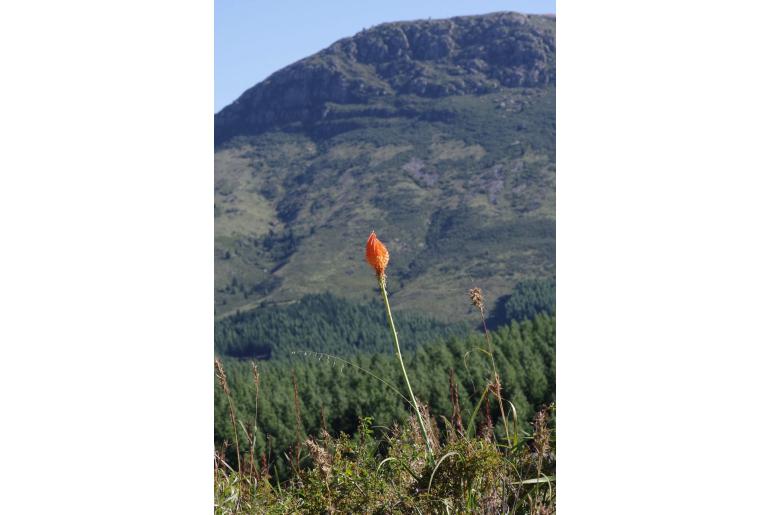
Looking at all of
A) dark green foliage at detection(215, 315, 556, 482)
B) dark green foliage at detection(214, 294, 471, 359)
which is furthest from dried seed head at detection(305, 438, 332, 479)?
dark green foliage at detection(214, 294, 471, 359)

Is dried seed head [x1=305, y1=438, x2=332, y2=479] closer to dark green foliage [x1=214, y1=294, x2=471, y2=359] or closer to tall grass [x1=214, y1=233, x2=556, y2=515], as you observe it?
tall grass [x1=214, y1=233, x2=556, y2=515]

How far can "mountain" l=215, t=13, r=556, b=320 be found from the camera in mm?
131000

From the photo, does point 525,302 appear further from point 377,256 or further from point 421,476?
point 377,256

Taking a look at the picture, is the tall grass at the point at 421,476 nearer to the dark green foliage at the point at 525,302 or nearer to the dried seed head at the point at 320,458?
the dried seed head at the point at 320,458

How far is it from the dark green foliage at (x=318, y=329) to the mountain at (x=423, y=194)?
7031mm

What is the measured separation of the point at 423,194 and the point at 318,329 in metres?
60.9

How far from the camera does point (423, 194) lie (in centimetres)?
16100

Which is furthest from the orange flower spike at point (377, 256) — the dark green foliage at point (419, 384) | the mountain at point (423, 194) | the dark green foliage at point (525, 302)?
the mountain at point (423, 194)
